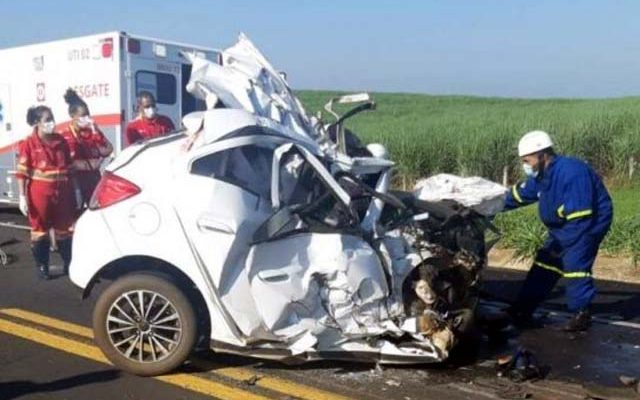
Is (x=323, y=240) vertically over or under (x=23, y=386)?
over

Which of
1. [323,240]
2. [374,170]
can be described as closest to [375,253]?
[323,240]

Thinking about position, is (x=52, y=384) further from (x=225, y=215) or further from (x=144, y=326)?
(x=225, y=215)

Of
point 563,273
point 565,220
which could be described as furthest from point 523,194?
point 563,273

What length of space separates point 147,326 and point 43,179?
4.00 meters

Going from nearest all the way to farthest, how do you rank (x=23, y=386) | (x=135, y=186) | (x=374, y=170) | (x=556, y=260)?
(x=23, y=386) < (x=135, y=186) < (x=374, y=170) < (x=556, y=260)

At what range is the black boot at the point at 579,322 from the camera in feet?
22.1

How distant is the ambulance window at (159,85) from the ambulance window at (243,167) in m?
6.83

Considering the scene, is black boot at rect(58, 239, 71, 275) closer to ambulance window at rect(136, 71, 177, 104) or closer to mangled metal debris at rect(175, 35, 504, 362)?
ambulance window at rect(136, 71, 177, 104)

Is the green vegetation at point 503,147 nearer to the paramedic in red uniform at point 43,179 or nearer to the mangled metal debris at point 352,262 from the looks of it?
the paramedic in red uniform at point 43,179

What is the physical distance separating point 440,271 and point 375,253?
0.51 m

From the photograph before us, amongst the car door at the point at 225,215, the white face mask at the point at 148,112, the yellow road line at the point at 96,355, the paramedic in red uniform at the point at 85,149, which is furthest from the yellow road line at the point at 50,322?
the white face mask at the point at 148,112

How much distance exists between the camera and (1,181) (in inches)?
575

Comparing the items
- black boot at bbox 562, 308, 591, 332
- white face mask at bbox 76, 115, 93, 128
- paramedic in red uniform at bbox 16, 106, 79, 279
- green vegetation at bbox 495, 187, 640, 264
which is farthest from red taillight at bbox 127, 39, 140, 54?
black boot at bbox 562, 308, 591, 332

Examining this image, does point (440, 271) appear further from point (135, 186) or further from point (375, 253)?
point (135, 186)
